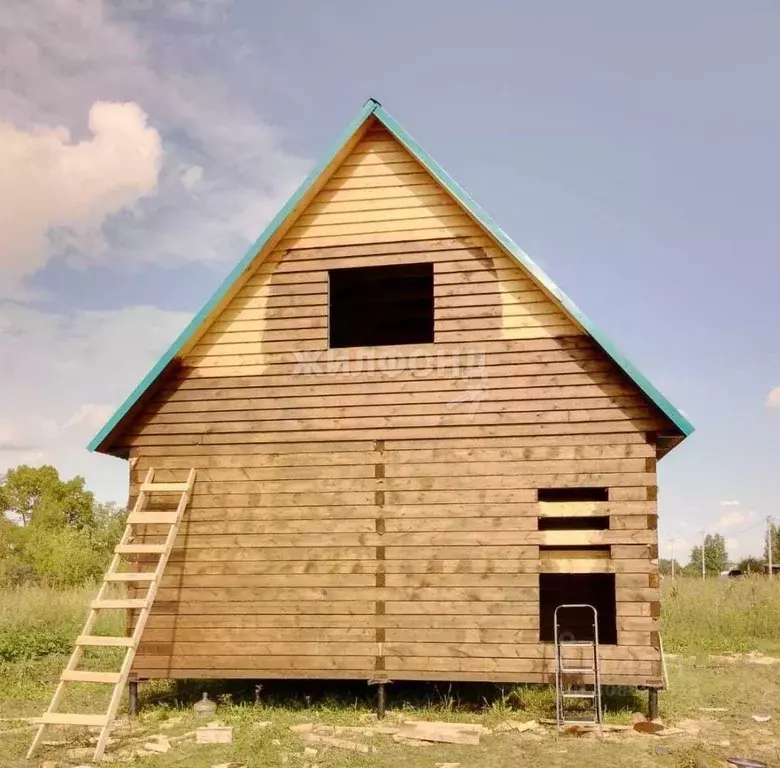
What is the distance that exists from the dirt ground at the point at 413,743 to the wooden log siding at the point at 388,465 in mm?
605

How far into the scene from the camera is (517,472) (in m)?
9.89

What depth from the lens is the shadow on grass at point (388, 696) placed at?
33.3 feet

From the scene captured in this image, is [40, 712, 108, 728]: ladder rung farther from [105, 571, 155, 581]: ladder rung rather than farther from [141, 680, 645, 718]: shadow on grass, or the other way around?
[141, 680, 645, 718]: shadow on grass

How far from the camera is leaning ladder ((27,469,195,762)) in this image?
27.1ft

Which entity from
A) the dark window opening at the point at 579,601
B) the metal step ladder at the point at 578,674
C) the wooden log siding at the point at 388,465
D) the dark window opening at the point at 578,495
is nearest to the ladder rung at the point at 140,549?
the wooden log siding at the point at 388,465

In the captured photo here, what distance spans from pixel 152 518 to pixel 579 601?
7247 millimetres

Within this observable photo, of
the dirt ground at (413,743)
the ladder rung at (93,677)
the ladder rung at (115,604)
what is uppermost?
the ladder rung at (115,604)

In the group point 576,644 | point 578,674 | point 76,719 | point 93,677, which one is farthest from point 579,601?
point 76,719

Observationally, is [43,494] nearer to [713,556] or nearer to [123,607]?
[123,607]

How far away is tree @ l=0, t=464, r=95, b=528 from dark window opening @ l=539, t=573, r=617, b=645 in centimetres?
4014

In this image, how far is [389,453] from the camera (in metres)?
10.2

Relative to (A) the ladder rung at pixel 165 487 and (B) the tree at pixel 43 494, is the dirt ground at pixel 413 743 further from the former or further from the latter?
(B) the tree at pixel 43 494

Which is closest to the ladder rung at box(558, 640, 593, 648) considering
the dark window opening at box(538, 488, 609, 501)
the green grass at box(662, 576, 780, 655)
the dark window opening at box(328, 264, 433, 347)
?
Result: the dark window opening at box(538, 488, 609, 501)

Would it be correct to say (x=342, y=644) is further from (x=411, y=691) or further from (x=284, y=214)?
(x=284, y=214)
